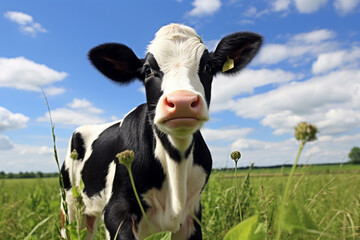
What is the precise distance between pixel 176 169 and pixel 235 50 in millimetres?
1891

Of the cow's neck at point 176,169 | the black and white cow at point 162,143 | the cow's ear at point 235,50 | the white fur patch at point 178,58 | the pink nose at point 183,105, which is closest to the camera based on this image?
the pink nose at point 183,105

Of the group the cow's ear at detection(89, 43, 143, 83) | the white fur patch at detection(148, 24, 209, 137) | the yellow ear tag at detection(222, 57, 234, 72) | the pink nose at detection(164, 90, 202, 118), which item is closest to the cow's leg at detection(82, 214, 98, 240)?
the cow's ear at detection(89, 43, 143, 83)

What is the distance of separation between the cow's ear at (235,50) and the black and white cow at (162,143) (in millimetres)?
12

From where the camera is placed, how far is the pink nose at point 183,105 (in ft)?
7.70

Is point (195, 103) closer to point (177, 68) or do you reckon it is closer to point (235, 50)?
point (177, 68)

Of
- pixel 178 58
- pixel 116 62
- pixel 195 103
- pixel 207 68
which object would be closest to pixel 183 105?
pixel 195 103

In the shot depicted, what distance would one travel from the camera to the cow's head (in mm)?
2430

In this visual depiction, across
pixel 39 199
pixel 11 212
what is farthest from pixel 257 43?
pixel 11 212

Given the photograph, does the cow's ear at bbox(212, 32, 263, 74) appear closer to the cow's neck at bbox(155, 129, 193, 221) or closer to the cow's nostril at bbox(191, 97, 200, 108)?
the cow's neck at bbox(155, 129, 193, 221)

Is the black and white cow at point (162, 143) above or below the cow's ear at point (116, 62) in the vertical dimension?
below

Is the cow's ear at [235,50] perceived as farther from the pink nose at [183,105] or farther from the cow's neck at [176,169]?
the pink nose at [183,105]

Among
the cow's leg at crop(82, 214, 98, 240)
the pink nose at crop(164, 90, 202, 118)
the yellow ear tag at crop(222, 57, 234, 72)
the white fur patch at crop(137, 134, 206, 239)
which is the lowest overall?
the cow's leg at crop(82, 214, 98, 240)

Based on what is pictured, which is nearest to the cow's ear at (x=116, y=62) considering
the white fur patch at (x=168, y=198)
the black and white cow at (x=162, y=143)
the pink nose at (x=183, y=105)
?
the black and white cow at (x=162, y=143)

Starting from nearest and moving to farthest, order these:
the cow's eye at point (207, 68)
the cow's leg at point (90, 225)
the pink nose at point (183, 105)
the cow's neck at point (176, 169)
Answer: the pink nose at point (183, 105) → the cow's neck at point (176, 169) → the cow's eye at point (207, 68) → the cow's leg at point (90, 225)
